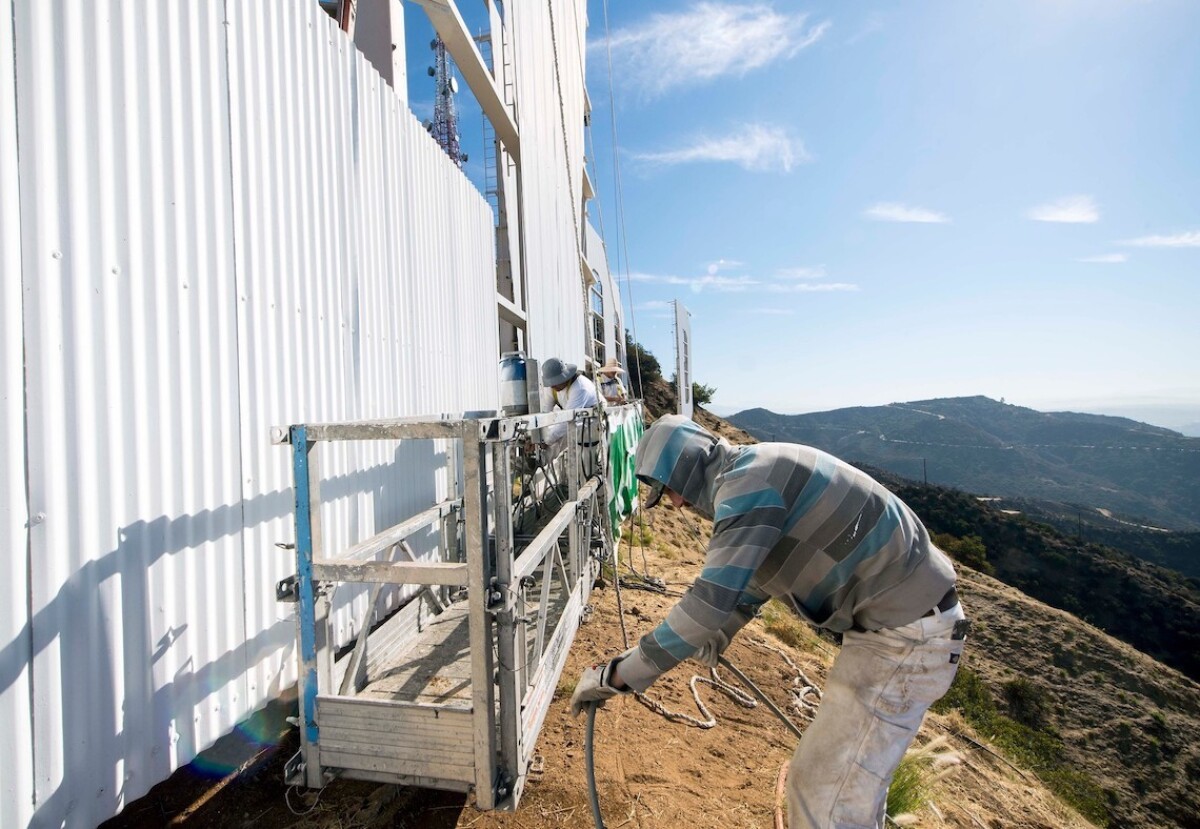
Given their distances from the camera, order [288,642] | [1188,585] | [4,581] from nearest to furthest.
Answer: [4,581] → [288,642] → [1188,585]

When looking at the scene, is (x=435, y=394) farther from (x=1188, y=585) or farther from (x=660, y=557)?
(x=1188, y=585)

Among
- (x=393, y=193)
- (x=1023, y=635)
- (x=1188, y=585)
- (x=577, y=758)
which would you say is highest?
(x=393, y=193)

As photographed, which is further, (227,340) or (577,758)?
(577,758)

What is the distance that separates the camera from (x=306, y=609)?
7.68 ft

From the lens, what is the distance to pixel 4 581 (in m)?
1.66

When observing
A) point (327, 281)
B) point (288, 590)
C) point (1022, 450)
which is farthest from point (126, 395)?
point (1022, 450)

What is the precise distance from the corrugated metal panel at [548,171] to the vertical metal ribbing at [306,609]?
5528 mm

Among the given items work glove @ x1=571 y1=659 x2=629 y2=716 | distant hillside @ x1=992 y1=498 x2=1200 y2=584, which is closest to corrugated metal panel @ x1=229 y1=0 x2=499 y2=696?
work glove @ x1=571 y1=659 x2=629 y2=716

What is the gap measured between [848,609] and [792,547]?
1.23 feet

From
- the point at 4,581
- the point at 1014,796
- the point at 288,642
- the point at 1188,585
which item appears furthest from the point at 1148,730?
the point at 1188,585

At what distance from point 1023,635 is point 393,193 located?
25.9 m

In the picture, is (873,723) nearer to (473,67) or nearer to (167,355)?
(167,355)

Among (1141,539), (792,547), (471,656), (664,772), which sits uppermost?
(792,547)

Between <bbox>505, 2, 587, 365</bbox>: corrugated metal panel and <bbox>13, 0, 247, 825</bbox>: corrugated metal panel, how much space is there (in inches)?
206
